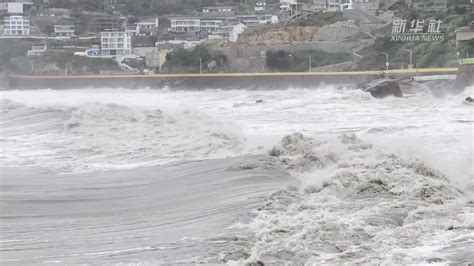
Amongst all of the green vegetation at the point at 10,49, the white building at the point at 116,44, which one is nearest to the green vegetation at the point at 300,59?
the white building at the point at 116,44

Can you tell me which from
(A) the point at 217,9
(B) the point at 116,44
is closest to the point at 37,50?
(B) the point at 116,44

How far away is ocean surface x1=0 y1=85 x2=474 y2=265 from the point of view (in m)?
5.89

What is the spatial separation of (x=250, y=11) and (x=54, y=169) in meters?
89.3

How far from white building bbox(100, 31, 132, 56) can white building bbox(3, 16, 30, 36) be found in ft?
46.2

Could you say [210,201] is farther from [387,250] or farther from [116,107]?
[116,107]

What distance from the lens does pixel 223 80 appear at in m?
39.8

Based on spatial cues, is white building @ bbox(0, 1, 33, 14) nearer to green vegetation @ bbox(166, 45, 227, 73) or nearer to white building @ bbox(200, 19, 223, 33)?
white building @ bbox(200, 19, 223, 33)

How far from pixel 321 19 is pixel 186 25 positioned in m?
28.3

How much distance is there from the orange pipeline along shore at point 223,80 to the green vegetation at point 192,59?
43.2 feet

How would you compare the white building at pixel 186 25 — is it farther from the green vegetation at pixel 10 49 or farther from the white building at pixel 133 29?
the green vegetation at pixel 10 49

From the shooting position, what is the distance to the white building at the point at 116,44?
238 ft

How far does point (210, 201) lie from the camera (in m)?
8.23

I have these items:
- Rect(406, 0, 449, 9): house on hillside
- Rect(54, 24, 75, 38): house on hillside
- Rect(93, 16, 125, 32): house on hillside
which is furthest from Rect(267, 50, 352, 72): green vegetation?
Rect(93, 16, 125, 32): house on hillside

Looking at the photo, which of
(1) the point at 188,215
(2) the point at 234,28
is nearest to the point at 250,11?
(2) the point at 234,28
